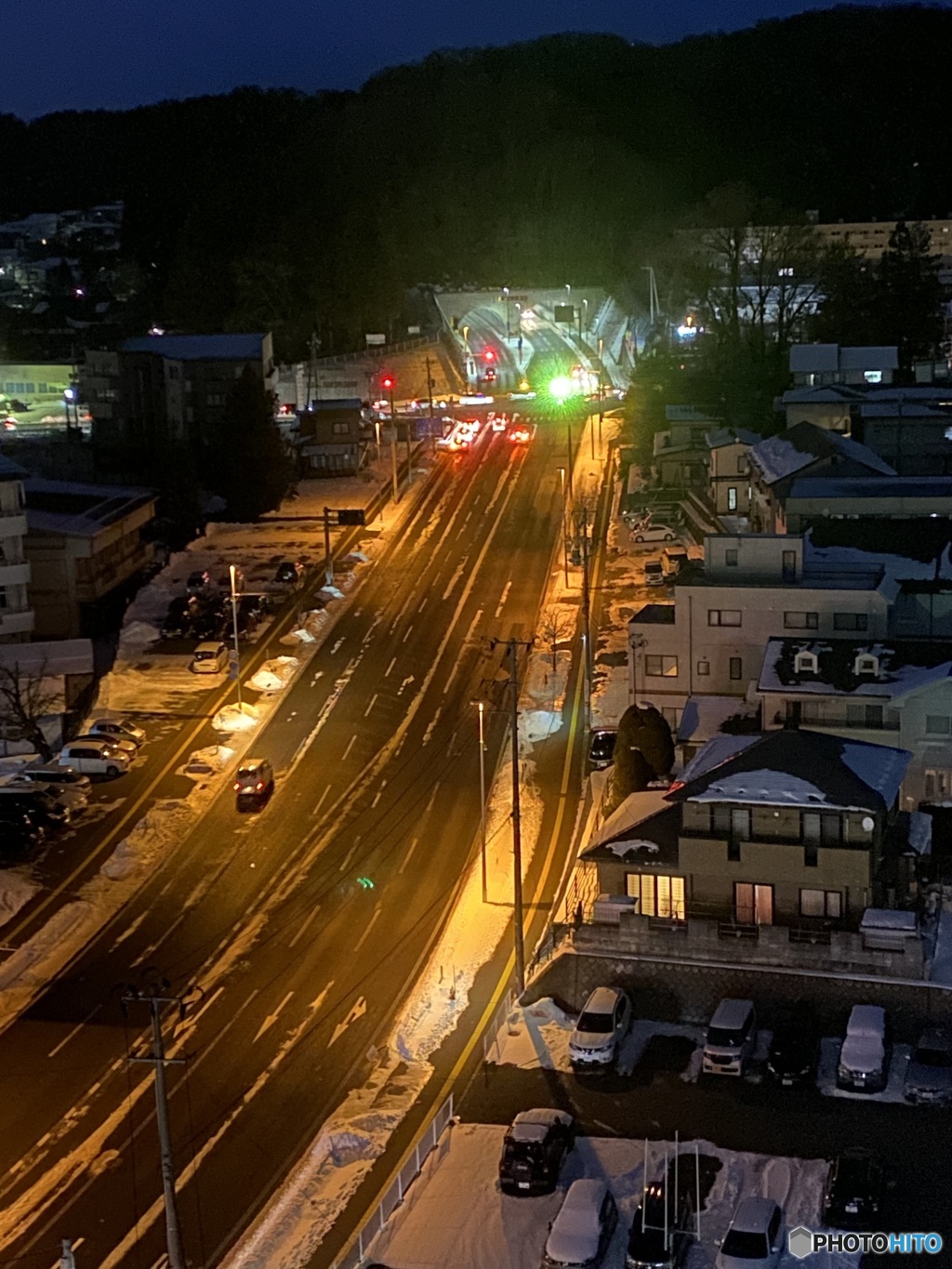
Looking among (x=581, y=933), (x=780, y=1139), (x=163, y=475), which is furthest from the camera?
(x=163, y=475)

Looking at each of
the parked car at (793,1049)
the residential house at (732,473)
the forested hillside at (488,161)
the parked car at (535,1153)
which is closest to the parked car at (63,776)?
the parked car at (535,1153)

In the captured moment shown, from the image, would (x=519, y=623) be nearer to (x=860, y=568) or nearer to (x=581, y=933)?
(x=860, y=568)

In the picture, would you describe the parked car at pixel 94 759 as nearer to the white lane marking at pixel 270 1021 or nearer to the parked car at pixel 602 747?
the parked car at pixel 602 747

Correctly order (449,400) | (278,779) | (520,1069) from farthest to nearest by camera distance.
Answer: (449,400), (278,779), (520,1069)

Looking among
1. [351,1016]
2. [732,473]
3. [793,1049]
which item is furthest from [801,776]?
[732,473]

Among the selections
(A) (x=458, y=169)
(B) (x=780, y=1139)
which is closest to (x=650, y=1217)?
(B) (x=780, y=1139)

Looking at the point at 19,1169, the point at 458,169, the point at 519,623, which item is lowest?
the point at 19,1169
